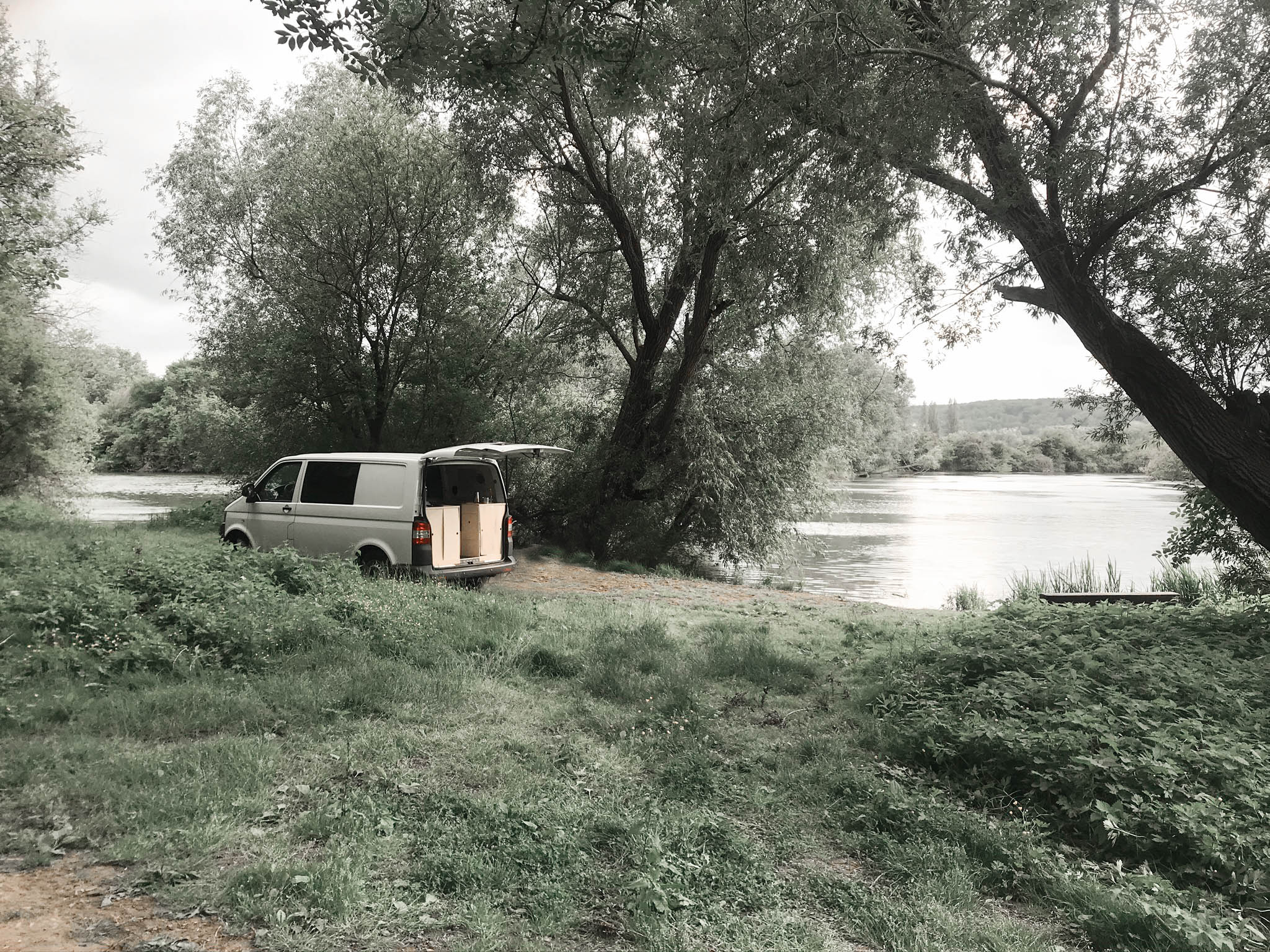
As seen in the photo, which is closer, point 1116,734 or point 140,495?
point 1116,734

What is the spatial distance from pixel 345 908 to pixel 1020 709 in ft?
13.9

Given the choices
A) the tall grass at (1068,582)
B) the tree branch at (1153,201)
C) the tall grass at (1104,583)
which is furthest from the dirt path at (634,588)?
the tree branch at (1153,201)

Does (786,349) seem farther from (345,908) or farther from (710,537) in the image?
(345,908)

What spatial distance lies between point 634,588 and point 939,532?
19.8m

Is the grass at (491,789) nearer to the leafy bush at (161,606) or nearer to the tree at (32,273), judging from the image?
the leafy bush at (161,606)

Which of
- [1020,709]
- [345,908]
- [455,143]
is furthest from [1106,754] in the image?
[455,143]

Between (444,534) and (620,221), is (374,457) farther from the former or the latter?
(620,221)

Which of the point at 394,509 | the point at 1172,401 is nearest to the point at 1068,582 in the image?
the point at 1172,401

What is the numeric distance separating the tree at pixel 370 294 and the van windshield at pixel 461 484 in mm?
6579

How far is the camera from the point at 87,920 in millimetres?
2842

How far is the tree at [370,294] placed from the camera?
16.6m

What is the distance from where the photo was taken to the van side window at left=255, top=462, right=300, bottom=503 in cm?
1053

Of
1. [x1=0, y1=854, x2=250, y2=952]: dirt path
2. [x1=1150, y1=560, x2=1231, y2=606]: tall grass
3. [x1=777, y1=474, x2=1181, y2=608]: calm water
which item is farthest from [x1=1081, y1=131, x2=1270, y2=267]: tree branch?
[x1=0, y1=854, x2=250, y2=952]: dirt path

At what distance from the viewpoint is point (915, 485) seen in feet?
205
